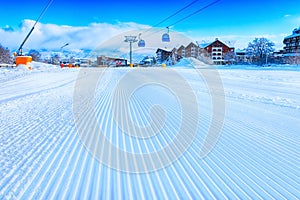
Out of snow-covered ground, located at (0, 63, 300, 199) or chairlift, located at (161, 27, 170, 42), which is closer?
snow-covered ground, located at (0, 63, 300, 199)

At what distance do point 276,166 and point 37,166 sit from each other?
324 cm

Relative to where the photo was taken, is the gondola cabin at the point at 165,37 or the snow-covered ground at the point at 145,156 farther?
the gondola cabin at the point at 165,37

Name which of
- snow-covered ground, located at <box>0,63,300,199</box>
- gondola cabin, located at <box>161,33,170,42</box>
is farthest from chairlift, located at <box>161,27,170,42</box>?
snow-covered ground, located at <box>0,63,300,199</box>

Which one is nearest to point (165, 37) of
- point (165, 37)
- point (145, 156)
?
point (165, 37)

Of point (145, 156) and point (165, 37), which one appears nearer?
point (145, 156)

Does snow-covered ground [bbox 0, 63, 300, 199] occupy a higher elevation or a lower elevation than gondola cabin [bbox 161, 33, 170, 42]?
lower

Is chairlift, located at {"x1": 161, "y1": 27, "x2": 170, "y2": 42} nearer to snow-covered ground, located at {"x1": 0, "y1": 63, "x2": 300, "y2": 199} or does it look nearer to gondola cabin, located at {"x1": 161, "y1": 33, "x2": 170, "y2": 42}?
gondola cabin, located at {"x1": 161, "y1": 33, "x2": 170, "y2": 42}

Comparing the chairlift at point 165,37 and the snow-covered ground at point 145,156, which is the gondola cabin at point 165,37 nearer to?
the chairlift at point 165,37

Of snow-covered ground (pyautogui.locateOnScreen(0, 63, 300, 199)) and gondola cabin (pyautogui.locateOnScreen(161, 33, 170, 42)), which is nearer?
snow-covered ground (pyautogui.locateOnScreen(0, 63, 300, 199))

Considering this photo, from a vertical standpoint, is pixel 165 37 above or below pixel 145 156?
above

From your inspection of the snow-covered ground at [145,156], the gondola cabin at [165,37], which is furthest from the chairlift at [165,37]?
the snow-covered ground at [145,156]

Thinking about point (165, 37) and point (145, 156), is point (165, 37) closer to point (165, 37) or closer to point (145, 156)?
point (165, 37)

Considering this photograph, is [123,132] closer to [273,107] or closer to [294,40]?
[273,107]

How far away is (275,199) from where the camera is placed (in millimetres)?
2500
